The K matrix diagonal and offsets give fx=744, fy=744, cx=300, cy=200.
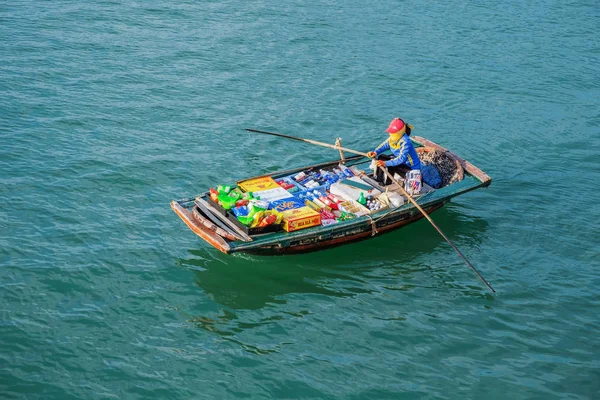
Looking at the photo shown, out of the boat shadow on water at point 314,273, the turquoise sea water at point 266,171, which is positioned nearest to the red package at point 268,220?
the boat shadow on water at point 314,273

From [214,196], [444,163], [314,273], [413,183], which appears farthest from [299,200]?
[444,163]

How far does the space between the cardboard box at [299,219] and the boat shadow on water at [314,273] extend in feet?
2.77

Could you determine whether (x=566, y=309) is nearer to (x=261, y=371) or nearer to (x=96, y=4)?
(x=261, y=371)

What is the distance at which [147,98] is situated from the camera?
66.6 ft

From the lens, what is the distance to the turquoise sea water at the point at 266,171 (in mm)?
11672

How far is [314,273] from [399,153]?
3109mm

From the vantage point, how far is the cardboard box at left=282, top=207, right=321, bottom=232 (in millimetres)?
13227

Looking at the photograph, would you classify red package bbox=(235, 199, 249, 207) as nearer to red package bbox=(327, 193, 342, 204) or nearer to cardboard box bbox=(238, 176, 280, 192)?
cardboard box bbox=(238, 176, 280, 192)

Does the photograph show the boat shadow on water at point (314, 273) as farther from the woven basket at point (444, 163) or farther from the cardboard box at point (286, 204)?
the woven basket at point (444, 163)

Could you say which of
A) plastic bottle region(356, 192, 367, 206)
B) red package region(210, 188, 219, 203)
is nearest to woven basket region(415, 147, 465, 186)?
plastic bottle region(356, 192, 367, 206)

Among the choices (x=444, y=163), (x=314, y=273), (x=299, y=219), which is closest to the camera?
(x=299, y=219)

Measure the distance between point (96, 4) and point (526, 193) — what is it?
16650 mm

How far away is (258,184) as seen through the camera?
14406 mm

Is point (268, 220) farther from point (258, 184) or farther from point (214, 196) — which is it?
point (258, 184)
